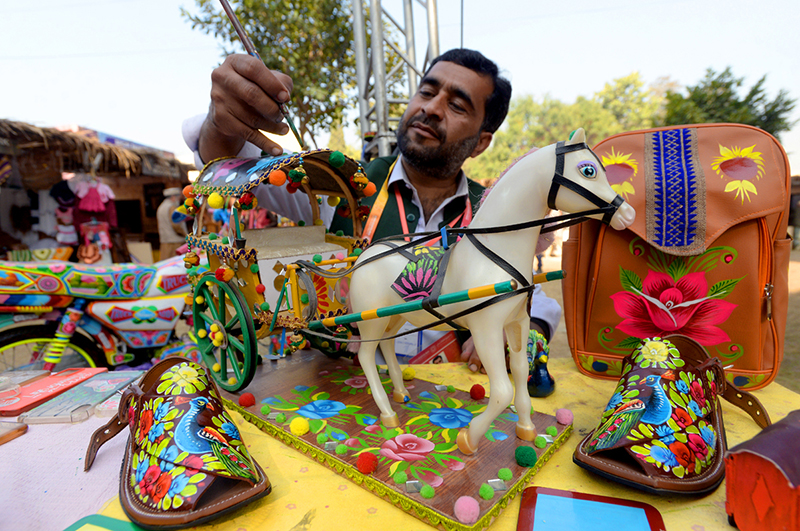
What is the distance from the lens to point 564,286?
1.49 m

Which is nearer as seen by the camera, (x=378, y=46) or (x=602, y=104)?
(x=378, y=46)

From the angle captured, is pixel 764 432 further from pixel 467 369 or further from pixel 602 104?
pixel 602 104

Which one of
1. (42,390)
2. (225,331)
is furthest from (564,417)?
(42,390)

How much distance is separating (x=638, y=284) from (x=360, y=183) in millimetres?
1027

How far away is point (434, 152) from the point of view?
1845 mm

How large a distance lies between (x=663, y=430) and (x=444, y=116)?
1422 millimetres

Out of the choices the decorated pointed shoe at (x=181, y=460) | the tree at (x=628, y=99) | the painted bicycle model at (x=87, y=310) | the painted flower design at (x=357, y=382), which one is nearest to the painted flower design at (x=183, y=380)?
the decorated pointed shoe at (x=181, y=460)

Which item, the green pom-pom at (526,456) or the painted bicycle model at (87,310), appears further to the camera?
the painted bicycle model at (87,310)

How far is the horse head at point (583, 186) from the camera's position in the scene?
0.87 meters

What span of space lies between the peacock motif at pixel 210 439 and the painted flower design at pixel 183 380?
49 millimetres

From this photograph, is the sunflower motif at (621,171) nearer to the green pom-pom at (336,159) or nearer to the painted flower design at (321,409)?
the green pom-pom at (336,159)

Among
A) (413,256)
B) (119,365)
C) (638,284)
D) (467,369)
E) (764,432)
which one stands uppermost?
(413,256)

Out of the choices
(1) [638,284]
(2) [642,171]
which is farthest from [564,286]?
(2) [642,171]

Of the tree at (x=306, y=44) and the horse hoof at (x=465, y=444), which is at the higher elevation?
the tree at (x=306, y=44)
